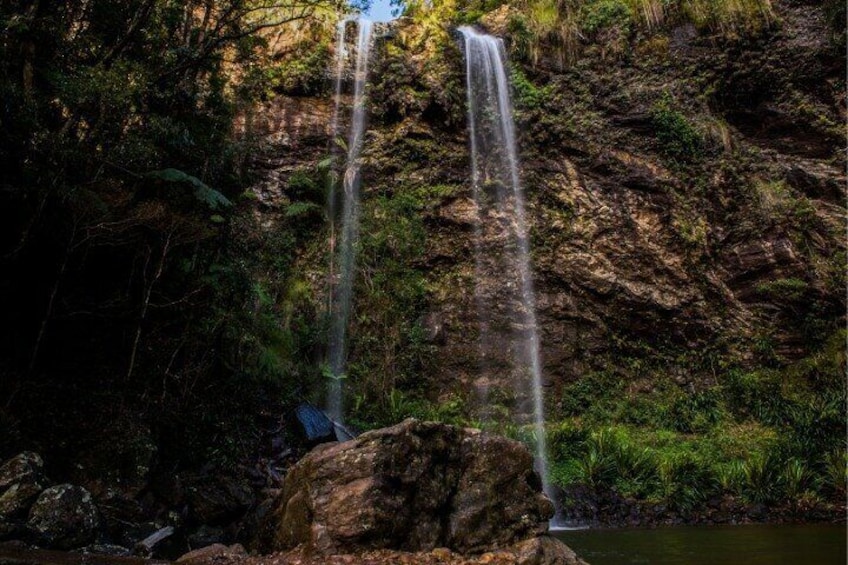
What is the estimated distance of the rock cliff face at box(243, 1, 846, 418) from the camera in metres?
15.1

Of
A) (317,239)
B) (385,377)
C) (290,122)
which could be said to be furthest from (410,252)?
(290,122)

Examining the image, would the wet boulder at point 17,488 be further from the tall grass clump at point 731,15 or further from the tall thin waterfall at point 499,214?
the tall grass clump at point 731,15

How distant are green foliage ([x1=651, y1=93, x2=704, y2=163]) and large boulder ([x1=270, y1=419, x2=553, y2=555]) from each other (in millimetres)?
12905

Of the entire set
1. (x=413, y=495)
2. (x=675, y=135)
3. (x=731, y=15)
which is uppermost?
(x=731, y=15)

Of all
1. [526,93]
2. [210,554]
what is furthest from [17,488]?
[526,93]

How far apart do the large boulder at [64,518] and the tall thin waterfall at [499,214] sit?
9.89 metres

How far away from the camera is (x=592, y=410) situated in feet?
47.8

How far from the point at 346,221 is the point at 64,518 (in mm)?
11909

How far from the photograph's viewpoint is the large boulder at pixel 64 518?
5105 millimetres

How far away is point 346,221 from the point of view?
16516mm

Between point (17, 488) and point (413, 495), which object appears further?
point (413, 495)

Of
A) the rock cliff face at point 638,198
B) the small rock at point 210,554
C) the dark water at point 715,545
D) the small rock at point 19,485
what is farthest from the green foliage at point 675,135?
the small rock at point 19,485

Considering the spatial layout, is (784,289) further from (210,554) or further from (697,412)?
(210,554)

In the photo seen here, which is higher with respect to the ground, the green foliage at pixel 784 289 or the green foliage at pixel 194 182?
the green foliage at pixel 194 182
